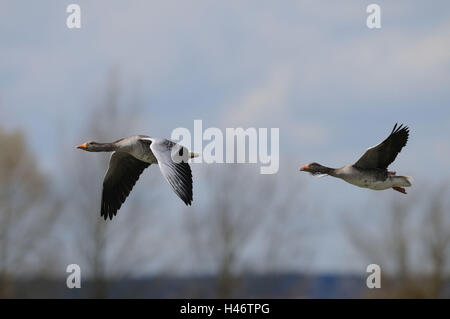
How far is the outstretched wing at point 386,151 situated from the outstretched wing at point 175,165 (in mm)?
1955

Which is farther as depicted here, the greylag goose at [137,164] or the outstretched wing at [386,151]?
the outstretched wing at [386,151]

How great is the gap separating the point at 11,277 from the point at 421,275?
41.6ft

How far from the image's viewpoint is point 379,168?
7738mm

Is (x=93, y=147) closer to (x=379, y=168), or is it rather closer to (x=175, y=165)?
(x=175, y=165)

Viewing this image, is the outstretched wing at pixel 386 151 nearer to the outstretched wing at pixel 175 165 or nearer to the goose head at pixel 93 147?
the outstretched wing at pixel 175 165

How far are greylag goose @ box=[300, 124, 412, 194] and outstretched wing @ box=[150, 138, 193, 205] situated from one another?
1.69 meters

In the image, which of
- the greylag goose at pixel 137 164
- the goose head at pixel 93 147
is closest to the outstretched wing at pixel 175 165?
the greylag goose at pixel 137 164

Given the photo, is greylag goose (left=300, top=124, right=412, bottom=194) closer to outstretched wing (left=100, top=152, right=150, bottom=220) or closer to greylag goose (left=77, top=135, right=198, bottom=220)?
greylag goose (left=77, top=135, right=198, bottom=220)

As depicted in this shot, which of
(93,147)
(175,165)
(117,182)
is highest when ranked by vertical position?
(93,147)

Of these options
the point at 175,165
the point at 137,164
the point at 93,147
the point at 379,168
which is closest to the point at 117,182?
the point at 137,164

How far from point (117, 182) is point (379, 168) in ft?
11.6

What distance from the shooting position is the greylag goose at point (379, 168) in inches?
299

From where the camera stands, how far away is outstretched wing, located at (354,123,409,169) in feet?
24.8
